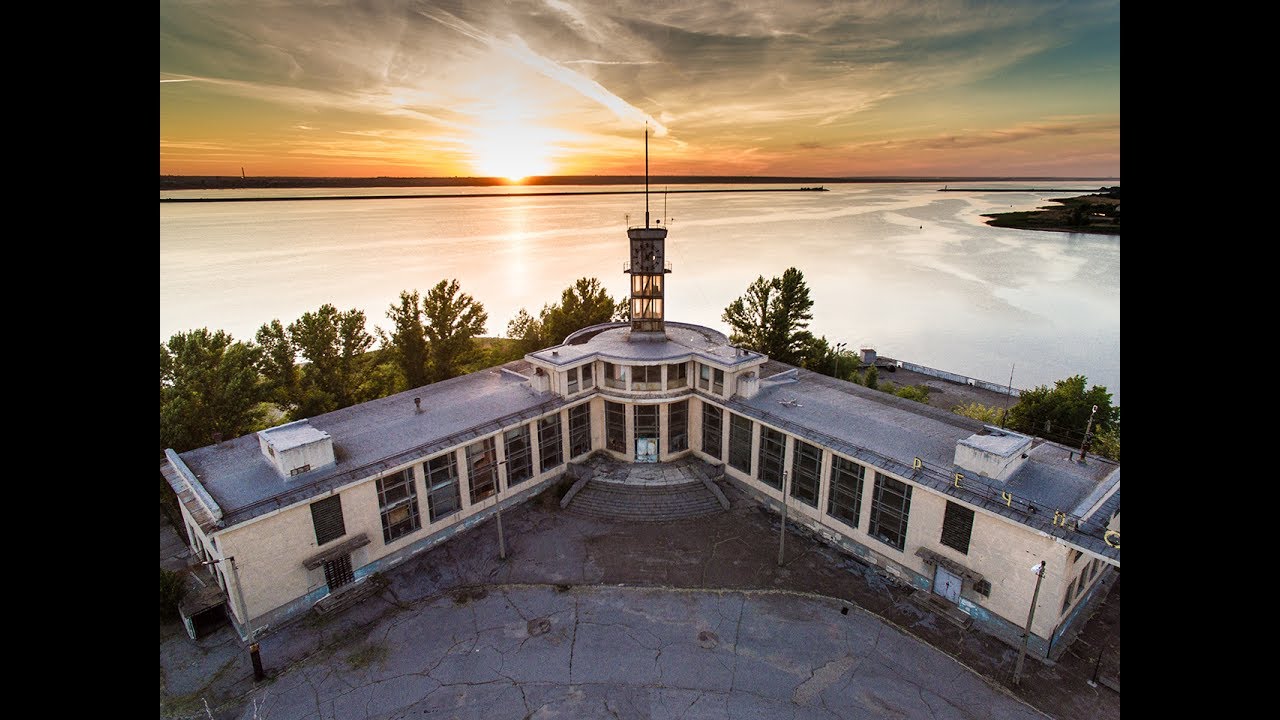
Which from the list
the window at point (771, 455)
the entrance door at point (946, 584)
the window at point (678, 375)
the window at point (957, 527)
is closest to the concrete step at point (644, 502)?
the window at point (771, 455)

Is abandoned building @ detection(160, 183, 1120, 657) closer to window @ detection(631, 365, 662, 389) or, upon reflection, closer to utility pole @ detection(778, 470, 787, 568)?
window @ detection(631, 365, 662, 389)

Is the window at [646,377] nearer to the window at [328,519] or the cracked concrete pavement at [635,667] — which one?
the cracked concrete pavement at [635,667]

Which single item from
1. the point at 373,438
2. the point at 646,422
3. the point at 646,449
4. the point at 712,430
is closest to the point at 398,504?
the point at 373,438

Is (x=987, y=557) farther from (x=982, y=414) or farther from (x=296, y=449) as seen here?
(x=296, y=449)

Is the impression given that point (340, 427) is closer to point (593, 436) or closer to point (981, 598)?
point (593, 436)

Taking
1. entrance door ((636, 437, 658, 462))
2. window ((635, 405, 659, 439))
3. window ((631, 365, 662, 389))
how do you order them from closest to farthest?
window ((631, 365, 662, 389)) < window ((635, 405, 659, 439)) < entrance door ((636, 437, 658, 462))

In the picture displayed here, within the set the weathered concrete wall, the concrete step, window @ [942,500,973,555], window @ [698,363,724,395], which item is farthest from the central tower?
window @ [942,500,973,555]
